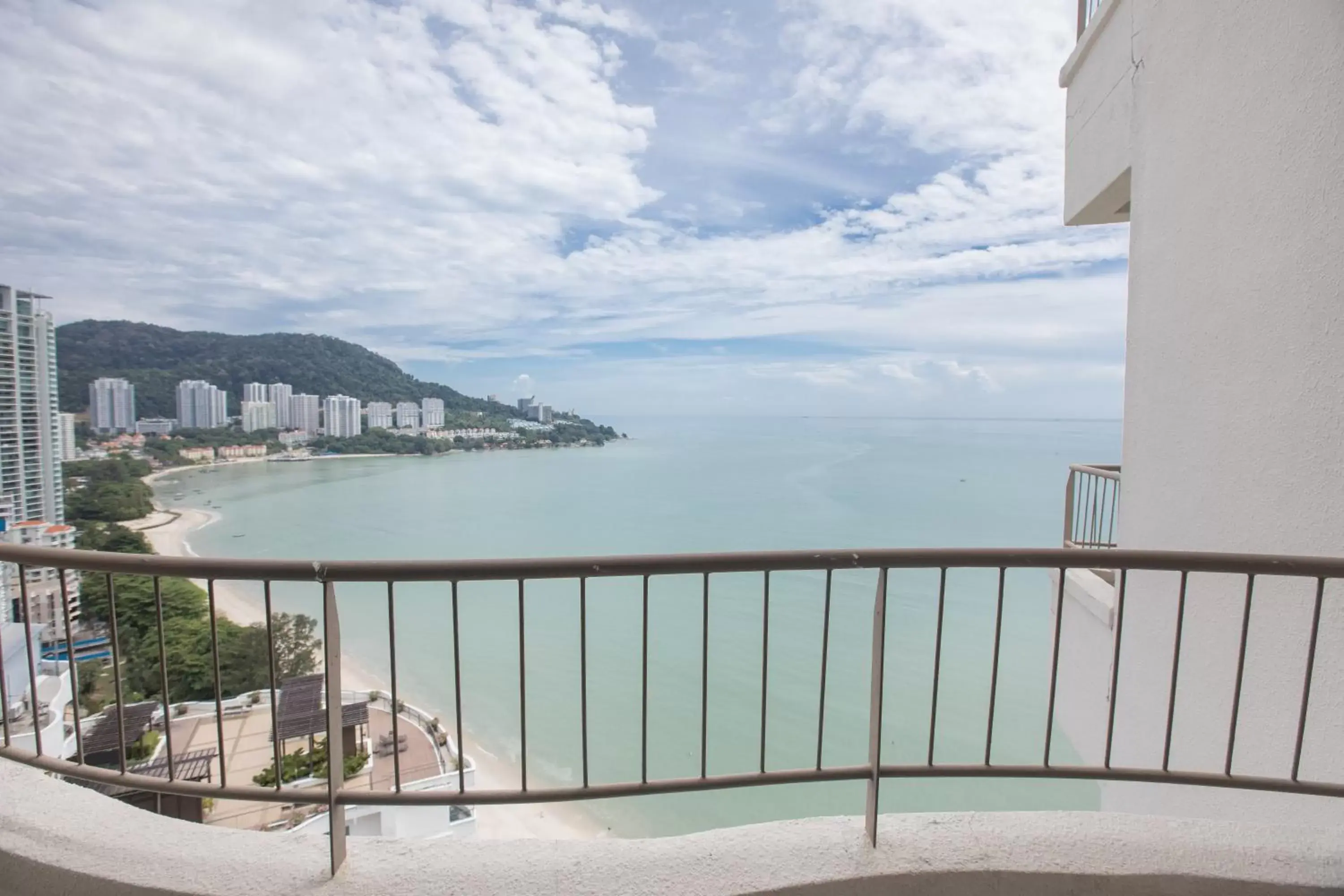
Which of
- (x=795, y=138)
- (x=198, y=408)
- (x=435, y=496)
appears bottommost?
(x=435, y=496)

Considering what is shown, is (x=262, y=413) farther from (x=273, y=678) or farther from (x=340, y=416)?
(x=273, y=678)

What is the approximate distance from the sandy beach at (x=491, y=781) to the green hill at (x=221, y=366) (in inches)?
795

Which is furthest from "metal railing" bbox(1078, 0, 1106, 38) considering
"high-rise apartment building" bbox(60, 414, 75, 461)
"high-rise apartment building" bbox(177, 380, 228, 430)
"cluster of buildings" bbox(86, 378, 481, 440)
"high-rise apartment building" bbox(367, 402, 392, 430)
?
"high-rise apartment building" bbox(367, 402, 392, 430)

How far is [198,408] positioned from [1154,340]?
73.9m

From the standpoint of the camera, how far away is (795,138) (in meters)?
44.9

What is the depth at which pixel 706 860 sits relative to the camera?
56.4 inches

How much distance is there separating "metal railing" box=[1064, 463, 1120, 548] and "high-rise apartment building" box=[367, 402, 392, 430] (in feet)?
250

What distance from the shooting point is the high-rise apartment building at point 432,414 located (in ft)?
245

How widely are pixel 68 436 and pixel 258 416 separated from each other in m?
26.2

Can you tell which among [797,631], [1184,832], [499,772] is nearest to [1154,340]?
[1184,832]

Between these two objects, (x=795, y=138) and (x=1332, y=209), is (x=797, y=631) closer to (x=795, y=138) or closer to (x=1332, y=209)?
(x=1332, y=209)

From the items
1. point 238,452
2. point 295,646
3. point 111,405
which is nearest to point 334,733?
point 295,646

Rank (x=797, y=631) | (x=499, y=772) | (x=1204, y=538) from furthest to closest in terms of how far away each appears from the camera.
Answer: (x=797, y=631) → (x=499, y=772) → (x=1204, y=538)

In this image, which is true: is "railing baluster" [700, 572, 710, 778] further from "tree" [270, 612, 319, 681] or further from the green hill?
the green hill
